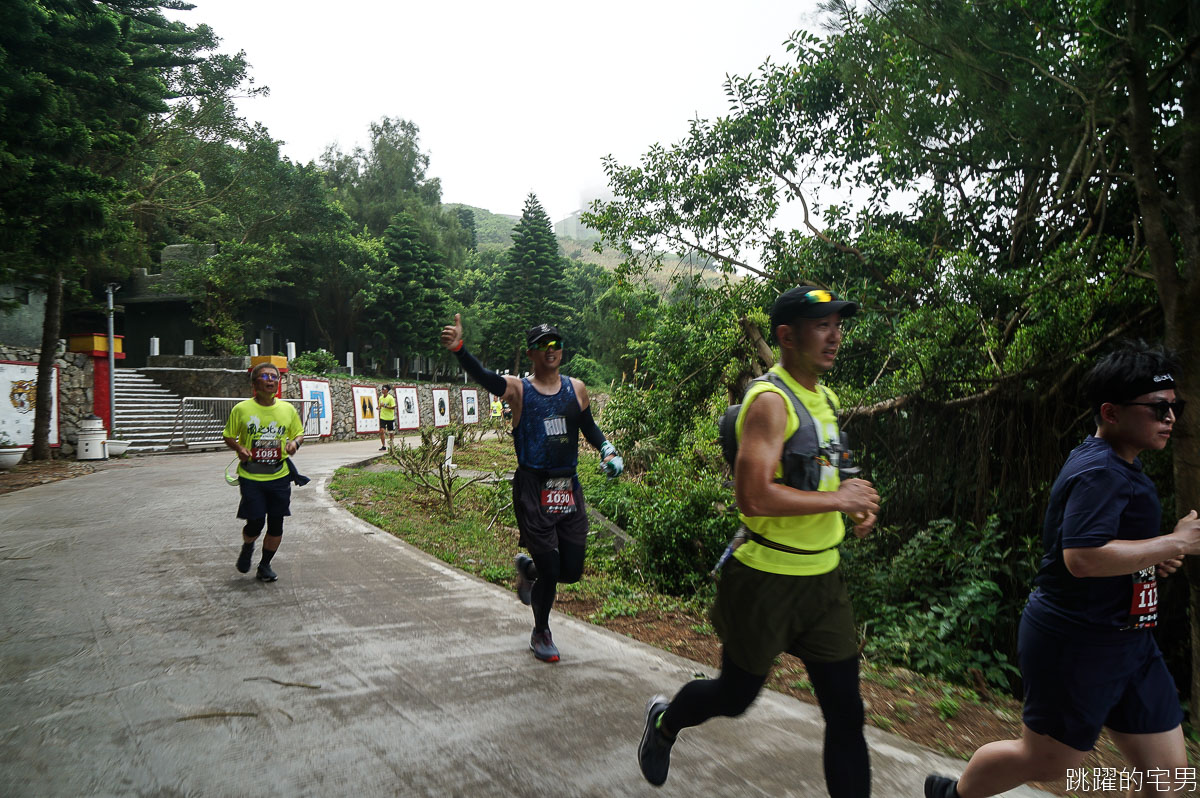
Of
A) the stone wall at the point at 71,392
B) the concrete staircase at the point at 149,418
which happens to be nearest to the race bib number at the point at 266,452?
the stone wall at the point at 71,392

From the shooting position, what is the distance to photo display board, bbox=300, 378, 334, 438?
1024 inches

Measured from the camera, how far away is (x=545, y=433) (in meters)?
4.60

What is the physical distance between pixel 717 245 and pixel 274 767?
33.8ft

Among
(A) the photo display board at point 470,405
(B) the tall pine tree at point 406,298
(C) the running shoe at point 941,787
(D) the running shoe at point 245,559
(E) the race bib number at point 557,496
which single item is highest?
(B) the tall pine tree at point 406,298

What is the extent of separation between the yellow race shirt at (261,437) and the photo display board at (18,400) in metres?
13.5

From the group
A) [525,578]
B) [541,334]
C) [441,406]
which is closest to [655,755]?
[525,578]

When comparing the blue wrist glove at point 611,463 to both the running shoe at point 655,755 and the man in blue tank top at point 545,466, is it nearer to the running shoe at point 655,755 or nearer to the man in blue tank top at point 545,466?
the man in blue tank top at point 545,466

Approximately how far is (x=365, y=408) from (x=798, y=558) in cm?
2978

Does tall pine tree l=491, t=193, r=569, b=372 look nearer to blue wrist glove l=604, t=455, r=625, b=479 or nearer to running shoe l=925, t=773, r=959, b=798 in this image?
blue wrist glove l=604, t=455, r=625, b=479

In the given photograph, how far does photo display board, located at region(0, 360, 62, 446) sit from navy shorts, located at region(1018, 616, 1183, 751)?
19.4m

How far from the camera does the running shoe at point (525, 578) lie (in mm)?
5090

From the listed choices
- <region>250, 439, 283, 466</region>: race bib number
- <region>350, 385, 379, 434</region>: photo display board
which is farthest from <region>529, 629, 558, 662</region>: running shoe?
<region>350, 385, 379, 434</region>: photo display board

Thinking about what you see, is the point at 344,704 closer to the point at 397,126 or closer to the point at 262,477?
the point at 262,477

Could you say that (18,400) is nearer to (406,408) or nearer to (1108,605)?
(406,408)
